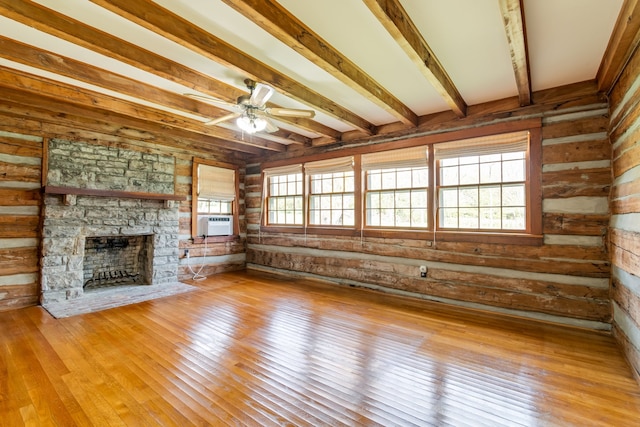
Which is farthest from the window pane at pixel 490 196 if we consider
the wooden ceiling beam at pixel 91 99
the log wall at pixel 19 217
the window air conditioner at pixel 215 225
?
the log wall at pixel 19 217

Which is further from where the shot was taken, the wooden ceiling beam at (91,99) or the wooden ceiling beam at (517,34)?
the wooden ceiling beam at (91,99)

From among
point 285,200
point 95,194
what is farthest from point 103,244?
point 285,200

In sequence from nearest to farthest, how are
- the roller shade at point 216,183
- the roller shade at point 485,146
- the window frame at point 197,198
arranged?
1. the roller shade at point 485,146
2. the window frame at point 197,198
3. the roller shade at point 216,183

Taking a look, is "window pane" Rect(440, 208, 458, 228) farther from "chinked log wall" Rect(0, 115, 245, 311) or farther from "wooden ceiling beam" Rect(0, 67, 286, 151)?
"chinked log wall" Rect(0, 115, 245, 311)

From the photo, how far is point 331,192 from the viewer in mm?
5695

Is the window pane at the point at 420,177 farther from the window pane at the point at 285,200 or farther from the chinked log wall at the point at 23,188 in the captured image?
the chinked log wall at the point at 23,188

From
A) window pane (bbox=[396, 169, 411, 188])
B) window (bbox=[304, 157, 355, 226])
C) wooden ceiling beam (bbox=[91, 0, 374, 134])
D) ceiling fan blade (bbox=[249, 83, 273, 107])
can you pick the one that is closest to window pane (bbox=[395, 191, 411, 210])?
window pane (bbox=[396, 169, 411, 188])

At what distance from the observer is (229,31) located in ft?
7.88

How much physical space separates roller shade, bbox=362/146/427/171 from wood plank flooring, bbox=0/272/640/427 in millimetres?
2230

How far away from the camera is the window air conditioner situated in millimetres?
6086

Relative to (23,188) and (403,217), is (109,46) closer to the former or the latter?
(23,188)

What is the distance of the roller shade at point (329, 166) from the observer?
532 centimetres

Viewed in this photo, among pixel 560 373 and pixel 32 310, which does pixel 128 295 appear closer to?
pixel 32 310

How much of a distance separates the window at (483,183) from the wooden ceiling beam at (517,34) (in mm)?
898
